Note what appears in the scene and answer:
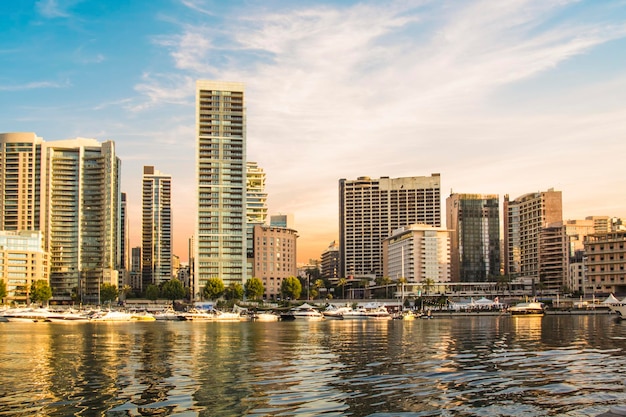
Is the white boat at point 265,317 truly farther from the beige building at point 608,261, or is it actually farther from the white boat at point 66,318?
the beige building at point 608,261

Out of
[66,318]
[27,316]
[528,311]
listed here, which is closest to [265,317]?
[66,318]

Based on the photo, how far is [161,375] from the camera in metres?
44.5

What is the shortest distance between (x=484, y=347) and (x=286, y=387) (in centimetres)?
3327

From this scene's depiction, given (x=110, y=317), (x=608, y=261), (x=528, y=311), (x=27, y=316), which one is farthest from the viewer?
(x=528, y=311)

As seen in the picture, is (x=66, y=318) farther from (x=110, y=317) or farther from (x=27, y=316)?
(x=110, y=317)

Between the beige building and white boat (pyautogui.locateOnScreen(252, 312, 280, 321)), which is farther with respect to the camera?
the beige building

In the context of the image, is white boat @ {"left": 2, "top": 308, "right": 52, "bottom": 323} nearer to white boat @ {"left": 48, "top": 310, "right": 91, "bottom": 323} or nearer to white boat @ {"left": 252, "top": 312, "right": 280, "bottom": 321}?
white boat @ {"left": 48, "top": 310, "right": 91, "bottom": 323}

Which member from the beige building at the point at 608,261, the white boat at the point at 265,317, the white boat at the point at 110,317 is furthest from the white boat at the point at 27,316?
the beige building at the point at 608,261

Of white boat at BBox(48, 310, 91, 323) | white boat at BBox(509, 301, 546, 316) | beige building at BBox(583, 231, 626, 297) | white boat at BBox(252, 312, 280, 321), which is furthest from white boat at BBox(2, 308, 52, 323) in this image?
beige building at BBox(583, 231, 626, 297)

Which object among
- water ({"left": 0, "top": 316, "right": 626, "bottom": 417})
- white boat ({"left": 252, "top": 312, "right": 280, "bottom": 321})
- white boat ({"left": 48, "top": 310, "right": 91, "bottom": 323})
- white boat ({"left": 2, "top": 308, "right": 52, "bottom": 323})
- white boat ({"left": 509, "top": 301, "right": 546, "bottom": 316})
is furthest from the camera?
white boat ({"left": 509, "top": 301, "right": 546, "bottom": 316})

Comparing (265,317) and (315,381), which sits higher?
(315,381)

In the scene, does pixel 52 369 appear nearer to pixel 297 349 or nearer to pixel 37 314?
pixel 297 349

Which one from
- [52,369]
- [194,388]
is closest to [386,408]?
[194,388]

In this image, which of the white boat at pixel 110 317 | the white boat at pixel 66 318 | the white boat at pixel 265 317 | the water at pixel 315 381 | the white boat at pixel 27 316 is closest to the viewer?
the water at pixel 315 381
